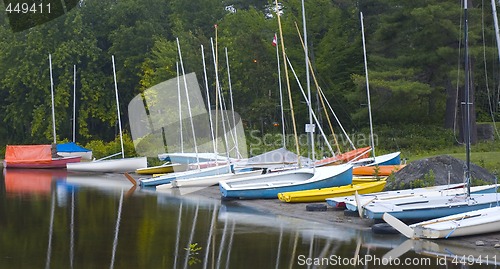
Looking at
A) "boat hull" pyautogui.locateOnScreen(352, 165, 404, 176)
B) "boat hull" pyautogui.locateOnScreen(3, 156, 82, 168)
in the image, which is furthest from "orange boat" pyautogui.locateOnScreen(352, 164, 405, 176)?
"boat hull" pyautogui.locateOnScreen(3, 156, 82, 168)

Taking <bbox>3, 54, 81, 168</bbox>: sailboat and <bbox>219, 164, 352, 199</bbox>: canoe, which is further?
<bbox>3, 54, 81, 168</bbox>: sailboat

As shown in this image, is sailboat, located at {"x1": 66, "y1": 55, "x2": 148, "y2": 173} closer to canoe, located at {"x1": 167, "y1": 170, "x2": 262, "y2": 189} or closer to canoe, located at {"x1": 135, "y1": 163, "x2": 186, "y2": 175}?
canoe, located at {"x1": 135, "y1": 163, "x2": 186, "y2": 175}

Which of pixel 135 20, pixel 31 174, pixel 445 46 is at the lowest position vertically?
pixel 31 174

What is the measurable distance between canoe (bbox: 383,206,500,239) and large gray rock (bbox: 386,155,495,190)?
5.62m

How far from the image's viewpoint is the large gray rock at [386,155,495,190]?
85.9ft

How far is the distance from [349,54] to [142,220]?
29.7 m

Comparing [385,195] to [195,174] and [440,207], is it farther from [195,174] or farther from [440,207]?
[195,174]

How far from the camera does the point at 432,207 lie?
21.6 metres

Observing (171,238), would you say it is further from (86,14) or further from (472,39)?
(86,14)

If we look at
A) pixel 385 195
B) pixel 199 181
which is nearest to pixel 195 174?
pixel 199 181

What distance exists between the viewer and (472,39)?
132ft

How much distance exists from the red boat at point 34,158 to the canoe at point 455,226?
117 ft

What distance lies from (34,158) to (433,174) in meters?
32.9

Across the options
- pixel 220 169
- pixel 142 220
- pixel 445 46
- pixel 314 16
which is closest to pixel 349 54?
pixel 314 16
